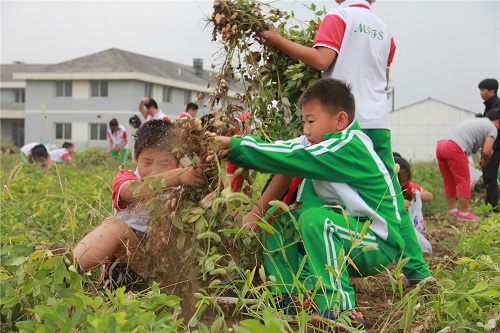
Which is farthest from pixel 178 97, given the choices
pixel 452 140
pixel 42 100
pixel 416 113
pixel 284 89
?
pixel 284 89

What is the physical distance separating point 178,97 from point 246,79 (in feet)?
157

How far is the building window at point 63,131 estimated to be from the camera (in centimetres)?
4838

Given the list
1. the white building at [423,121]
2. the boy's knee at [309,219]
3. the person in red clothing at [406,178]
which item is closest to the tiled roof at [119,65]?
the white building at [423,121]

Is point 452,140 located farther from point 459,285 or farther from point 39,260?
point 39,260

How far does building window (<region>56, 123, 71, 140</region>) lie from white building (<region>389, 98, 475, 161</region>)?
89.3ft

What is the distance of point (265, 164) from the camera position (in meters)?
2.76

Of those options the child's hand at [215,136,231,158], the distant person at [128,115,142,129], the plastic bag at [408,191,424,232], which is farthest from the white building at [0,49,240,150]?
the child's hand at [215,136,231,158]

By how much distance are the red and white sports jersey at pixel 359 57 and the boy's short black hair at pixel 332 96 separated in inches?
14.3

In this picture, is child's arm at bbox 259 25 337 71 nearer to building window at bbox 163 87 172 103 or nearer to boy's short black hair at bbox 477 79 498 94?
boy's short black hair at bbox 477 79 498 94

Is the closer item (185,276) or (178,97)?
(185,276)

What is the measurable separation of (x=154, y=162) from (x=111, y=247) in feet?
1.84

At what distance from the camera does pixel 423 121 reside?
54.5 meters

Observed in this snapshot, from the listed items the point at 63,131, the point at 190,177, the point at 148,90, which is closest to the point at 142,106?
the point at 190,177

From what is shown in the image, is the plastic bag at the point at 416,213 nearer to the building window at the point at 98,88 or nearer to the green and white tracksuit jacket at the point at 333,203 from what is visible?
the green and white tracksuit jacket at the point at 333,203
